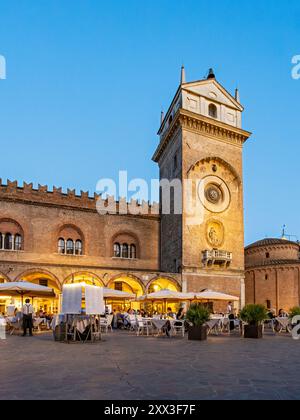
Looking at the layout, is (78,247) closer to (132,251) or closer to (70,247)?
(70,247)

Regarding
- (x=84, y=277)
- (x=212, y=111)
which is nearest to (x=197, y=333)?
(x=84, y=277)

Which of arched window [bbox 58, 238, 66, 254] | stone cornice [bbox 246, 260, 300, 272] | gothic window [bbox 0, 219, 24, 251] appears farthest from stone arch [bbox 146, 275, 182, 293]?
stone cornice [bbox 246, 260, 300, 272]

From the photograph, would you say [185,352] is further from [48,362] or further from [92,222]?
[92,222]

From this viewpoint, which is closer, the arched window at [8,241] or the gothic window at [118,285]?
the arched window at [8,241]

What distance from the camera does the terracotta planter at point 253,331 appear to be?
52.5 feet

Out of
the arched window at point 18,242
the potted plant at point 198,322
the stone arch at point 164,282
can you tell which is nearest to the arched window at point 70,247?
the arched window at point 18,242

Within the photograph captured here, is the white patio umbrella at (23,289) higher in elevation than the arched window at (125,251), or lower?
lower

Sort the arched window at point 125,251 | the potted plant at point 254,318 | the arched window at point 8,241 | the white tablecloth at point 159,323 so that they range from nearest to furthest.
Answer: the potted plant at point 254,318
the white tablecloth at point 159,323
the arched window at point 8,241
the arched window at point 125,251

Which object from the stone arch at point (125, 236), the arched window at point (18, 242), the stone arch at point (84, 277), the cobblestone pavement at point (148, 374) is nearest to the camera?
the cobblestone pavement at point (148, 374)

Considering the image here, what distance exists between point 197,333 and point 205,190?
1748cm

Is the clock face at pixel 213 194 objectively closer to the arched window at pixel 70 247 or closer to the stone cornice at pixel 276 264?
Result: the stone cornice at pixel 276 264

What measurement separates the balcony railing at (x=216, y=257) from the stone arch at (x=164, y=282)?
2609 millimetres

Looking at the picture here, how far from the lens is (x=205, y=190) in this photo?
101 feet

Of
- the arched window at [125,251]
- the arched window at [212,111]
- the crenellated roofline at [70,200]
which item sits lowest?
the arched window at [125,251]
